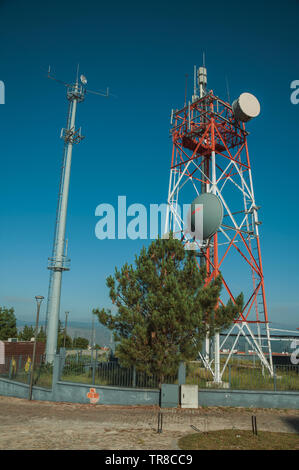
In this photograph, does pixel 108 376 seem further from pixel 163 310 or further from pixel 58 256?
pixel 58 256

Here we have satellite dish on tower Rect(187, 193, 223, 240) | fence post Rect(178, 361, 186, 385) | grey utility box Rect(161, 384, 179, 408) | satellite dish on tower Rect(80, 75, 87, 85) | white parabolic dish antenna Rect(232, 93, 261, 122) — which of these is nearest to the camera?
grey utility box Rect(161, 384, 179, 408)

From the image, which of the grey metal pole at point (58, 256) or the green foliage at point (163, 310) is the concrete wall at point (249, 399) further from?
the grey metal pole at point (58, 256)

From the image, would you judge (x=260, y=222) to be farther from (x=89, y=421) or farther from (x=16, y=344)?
(x=16, y=344)

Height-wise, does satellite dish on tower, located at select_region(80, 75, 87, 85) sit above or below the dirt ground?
above

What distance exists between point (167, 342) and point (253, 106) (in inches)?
713

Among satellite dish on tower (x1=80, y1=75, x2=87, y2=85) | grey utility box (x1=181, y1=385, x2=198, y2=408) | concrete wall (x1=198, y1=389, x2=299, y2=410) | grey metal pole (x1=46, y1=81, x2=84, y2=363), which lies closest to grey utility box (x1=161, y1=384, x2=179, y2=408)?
grey utility box (x1=181, y1=385, x2=198, y2=408)

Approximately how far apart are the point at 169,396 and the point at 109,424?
4.57 meters

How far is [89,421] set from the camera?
15219 millimetres

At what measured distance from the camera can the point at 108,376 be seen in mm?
19828

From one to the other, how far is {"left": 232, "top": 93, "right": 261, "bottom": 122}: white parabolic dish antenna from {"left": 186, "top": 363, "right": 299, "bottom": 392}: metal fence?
17092 mm

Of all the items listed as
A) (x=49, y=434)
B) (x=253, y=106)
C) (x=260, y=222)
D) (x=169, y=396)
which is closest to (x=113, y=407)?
(x=169, y=396)

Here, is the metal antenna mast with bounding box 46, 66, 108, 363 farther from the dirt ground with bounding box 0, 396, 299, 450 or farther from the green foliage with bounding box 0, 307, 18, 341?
the green foliage with bounding box 0, 307, 18, 341

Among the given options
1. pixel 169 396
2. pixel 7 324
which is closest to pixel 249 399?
pixel 169 396

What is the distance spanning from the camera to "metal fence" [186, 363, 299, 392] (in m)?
19.3
